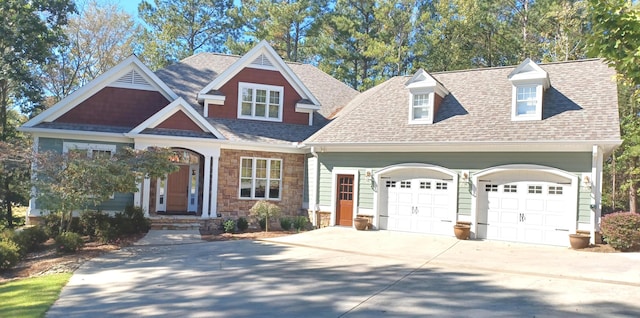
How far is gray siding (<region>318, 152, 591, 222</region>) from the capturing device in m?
13.0

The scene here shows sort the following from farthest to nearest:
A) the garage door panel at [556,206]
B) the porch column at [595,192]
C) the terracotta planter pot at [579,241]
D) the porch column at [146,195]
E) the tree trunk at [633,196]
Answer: the tree trunk at [633,196] < the porch column at [146,195] < the garage door panel at [556,206] < the porch column at [595,192] < the terracotta planter pot at [579,241]

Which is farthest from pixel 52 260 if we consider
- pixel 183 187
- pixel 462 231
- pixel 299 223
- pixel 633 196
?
pixel 633 196

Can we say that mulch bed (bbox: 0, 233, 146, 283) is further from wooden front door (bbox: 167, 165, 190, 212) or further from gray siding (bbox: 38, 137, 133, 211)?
wooden front door (bbox: 167, 165, 190, 212)

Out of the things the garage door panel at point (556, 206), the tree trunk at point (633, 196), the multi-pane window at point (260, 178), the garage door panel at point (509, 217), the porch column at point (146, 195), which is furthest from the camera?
the tree trunk at point (633, 196)

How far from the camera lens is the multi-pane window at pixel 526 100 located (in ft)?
47.8

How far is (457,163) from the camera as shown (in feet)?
48.9

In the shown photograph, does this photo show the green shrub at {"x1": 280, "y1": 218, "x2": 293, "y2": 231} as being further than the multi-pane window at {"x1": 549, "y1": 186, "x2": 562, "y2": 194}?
Yes

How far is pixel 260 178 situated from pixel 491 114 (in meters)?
8.83

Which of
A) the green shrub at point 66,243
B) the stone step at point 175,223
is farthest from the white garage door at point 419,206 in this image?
the green shrub at point 66,243

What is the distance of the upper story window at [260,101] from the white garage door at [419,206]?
6.09 metres

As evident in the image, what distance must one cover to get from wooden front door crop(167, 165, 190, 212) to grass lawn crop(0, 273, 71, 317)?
848 cm

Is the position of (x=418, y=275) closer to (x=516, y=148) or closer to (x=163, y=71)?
(x=516, y=148)

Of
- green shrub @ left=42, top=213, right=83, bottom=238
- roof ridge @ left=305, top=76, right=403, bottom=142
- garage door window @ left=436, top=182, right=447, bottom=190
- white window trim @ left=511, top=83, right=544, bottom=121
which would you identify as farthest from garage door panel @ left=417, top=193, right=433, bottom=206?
green shrub @ left=42, top=213, right=83, bottom=238

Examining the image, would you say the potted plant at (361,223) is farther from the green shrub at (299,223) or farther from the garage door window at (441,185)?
the garage door window at (441,185)
